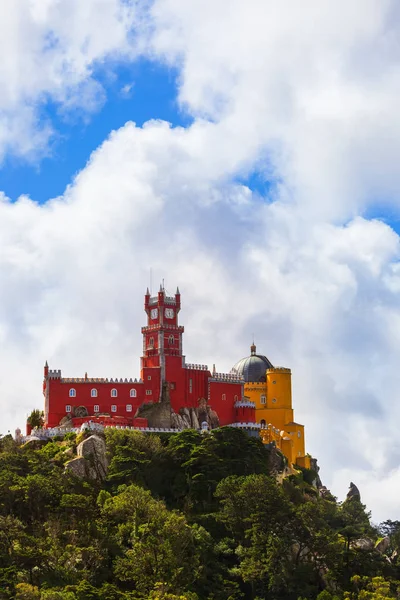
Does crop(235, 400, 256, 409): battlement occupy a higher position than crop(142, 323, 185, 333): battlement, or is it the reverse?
crop(142, 323, 185, 333): battlement

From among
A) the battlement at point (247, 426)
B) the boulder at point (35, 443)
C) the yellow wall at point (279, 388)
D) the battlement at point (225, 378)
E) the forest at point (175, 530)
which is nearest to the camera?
the forest at point (175, 530)

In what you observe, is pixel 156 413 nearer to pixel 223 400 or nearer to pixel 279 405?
pixel 223 400

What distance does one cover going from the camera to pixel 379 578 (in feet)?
296

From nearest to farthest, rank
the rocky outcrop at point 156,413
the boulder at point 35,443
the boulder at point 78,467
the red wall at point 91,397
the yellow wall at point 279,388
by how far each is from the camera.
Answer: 1. the boulder at point 78,467
2. the boulder at point 35,443
3. the rocky outcrop at point 156,413
4. the red wall at point 91,397
5. the yellow wall at point 279,388

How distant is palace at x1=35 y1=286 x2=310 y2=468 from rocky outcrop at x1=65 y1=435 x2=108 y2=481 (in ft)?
16.7

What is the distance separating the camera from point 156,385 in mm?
115812

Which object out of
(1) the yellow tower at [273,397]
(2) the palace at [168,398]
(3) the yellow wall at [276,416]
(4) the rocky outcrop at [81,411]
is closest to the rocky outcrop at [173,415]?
(2) the palace at [168,398]

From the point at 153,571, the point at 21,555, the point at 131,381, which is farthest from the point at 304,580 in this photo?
the point at 131,381

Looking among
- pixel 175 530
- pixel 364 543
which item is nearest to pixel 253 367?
pixel 364 543

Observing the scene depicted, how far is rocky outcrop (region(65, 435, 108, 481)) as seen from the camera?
334 feet

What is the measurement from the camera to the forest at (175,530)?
85875 mm

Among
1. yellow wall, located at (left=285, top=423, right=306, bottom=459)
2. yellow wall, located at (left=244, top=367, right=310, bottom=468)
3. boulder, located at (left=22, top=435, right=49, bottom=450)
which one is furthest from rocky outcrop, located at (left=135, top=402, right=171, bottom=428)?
yellow wall, located at (left=285, top=423, right=306, bottom=459)

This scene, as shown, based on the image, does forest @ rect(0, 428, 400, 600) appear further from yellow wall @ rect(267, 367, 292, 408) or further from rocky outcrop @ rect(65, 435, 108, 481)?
yellow wall @ rect(267, 367, 292, 408)

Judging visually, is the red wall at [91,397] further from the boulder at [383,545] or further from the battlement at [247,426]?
the boulder at [383,545]
